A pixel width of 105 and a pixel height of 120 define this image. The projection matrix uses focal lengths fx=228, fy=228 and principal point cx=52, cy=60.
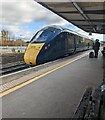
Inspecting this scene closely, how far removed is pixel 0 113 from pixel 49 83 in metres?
3.31

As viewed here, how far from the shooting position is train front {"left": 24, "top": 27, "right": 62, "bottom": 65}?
16.1 meters

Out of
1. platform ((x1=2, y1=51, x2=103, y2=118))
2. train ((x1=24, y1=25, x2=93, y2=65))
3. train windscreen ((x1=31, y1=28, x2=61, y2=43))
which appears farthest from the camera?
train windscreen ((x1=31, y1=28, x2=61, y2=43))

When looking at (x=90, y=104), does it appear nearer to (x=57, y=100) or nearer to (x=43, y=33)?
(x=57, y=100)

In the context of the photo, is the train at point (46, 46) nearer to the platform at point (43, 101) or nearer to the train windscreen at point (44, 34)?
the train windscreen at point (44, 34)

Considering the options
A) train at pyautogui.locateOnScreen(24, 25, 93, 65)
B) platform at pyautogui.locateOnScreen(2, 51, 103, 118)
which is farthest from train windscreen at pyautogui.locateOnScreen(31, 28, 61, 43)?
platform at pyautogui.locateOnScreen(2, 51, 103, 118)

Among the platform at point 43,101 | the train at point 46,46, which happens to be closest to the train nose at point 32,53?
the train at point 46,46

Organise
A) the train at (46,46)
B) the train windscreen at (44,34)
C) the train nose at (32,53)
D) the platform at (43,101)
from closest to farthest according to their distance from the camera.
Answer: the platform at (43,101) < the train nose at (32,53) < the train at (46,46) < the train windscreen at (44,34)

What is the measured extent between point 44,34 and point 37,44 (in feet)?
4.45

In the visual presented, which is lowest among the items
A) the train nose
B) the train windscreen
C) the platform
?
the platform

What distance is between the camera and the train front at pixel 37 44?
16.1 m

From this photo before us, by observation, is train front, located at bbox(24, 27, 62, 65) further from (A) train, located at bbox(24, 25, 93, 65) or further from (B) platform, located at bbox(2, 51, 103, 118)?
(B) platform, located at bbox(2, 51, 103, 118)

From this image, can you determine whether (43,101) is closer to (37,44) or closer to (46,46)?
(46,46)

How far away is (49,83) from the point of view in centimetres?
792

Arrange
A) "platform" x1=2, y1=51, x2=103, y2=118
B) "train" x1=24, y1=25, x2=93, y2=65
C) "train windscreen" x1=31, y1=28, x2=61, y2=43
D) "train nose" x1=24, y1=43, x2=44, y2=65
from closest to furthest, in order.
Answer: "platform" x1=2, y1=51, x2=103, y2=118
"train nose" x1=24, y1=43, x2=44, y2=65
"train" x1=24, y1=25, x2=93, y2=65
"train windscreen" x1=31, y1=28, x2=61, y2=43
